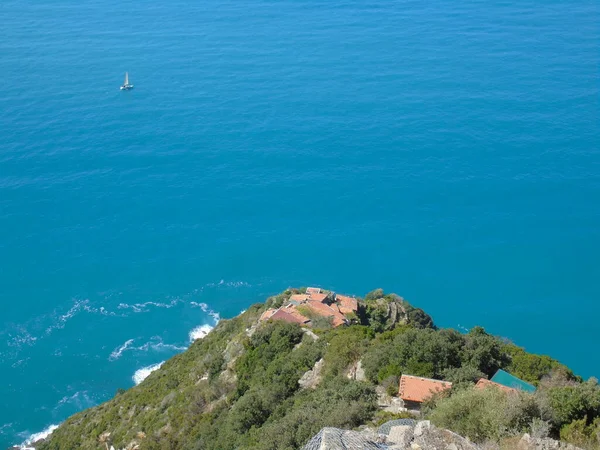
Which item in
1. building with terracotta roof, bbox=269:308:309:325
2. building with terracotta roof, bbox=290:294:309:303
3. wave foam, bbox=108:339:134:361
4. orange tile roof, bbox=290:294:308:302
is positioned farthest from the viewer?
wave foam, bbox=108:339:134:361

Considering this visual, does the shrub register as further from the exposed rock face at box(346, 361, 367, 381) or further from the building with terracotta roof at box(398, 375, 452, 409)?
the exposed rock face at box(346, 361, 367, 381)

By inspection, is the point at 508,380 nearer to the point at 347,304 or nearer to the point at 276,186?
the point at 347,304

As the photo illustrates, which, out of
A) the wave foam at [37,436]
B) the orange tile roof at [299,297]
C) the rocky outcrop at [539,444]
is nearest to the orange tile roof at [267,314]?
the orange tile roof at [299,297]

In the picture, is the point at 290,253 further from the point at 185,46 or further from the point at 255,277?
the point at 185,46

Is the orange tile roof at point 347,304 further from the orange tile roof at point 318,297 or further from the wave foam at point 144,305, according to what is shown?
the wave foam at point 144,305

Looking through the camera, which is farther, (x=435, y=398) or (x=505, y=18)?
(x=505, y=18)

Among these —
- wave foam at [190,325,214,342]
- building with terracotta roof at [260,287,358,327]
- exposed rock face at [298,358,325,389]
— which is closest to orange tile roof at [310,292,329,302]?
building with terracotta roof at [260,287,358,327]

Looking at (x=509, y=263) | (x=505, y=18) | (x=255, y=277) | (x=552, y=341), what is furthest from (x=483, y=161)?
(x=505, y=18)

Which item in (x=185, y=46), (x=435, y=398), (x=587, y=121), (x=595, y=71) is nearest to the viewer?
(x=435, y=398)
